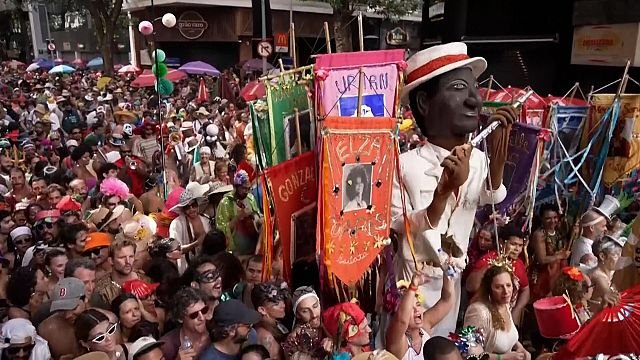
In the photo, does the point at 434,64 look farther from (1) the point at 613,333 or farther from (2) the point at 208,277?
(2) the point at 208,277

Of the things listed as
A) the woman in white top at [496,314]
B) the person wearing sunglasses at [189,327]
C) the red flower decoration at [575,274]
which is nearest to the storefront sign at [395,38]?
the red flower decoration at [575,274]

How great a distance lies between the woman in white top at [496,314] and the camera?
3637 millimetres

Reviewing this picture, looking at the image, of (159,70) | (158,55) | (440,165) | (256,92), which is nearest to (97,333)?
(440,165)

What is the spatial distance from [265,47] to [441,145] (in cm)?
747

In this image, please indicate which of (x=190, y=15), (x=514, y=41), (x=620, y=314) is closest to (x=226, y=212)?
(x=620, y=314)

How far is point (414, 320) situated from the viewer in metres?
3.29

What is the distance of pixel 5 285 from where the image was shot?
4.62 metres

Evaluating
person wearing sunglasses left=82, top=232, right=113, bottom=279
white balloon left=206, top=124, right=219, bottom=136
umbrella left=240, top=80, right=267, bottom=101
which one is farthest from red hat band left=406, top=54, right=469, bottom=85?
white balloon left=206, top=124, right=219, bottom=136

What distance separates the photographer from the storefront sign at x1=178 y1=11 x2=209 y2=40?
26.4m

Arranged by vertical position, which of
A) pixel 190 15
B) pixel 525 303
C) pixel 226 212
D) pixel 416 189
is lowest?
pixel 525 303

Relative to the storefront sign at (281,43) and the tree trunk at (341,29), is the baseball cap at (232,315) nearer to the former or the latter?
the storefront sign at (281,43)

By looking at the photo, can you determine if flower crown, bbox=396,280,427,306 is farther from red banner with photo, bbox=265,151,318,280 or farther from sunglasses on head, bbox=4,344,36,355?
sunglasses on head, bbox=4,344,36,355

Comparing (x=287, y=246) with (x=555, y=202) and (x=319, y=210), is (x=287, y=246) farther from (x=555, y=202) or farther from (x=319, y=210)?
(x=555, y=202)

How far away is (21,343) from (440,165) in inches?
102
